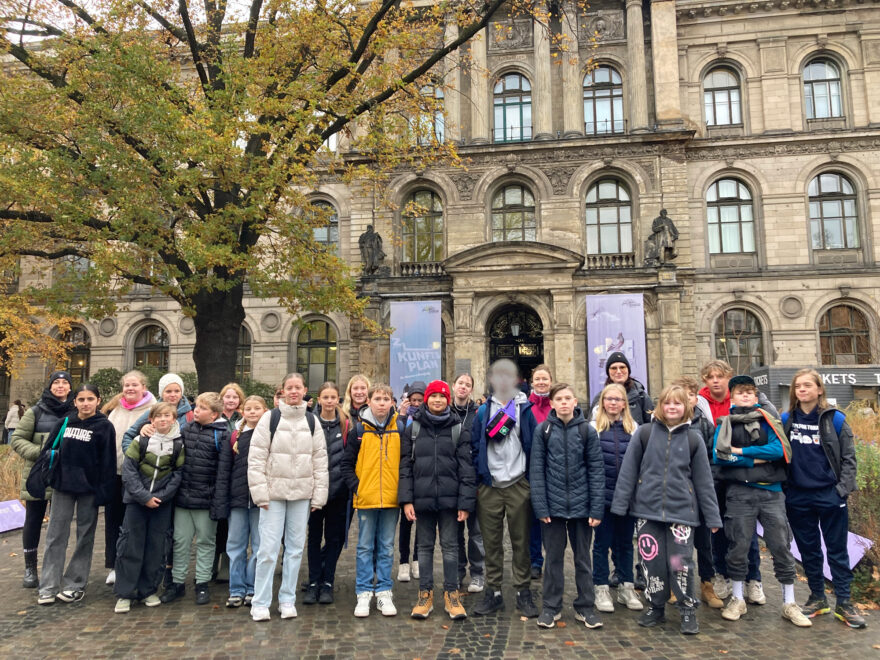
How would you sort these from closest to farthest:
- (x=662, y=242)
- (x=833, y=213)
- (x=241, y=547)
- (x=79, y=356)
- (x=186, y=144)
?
(x=241, y=547), (x=186, y=144), (x=662, y=242), (x=833, y=213), (x=79, y=356)

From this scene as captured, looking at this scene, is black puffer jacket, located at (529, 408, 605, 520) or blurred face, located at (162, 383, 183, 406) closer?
black puffer jacket, located at (529, 408, 605, 520)

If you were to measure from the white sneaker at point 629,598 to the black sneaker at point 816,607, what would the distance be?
4.83ft

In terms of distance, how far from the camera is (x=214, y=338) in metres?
12.2

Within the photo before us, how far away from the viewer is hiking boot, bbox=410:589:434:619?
5.55 m

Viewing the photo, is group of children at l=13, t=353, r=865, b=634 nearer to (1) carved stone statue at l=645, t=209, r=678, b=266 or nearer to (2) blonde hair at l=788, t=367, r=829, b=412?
(2) blonde hair at l=788, t=367, r=829, b=412

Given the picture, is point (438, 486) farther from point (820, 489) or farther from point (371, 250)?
point (371, 250)

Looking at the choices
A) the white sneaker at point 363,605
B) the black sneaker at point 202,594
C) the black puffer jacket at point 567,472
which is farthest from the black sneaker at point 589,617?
the black sneaker at point 202,594

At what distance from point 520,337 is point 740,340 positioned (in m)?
8.36

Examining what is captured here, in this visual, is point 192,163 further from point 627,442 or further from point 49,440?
point 627,442

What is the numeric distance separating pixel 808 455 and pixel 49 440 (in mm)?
7636

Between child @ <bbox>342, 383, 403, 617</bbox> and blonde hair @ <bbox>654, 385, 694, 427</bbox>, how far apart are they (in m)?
2.51

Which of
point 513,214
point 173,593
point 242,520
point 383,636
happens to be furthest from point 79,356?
point 383,636

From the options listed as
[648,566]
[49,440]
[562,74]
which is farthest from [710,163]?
[49,440]

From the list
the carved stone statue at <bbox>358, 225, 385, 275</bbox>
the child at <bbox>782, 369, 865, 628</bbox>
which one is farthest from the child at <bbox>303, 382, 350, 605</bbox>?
the carved stone statue at <bbox>358, 225, 385, 275</bbox>
